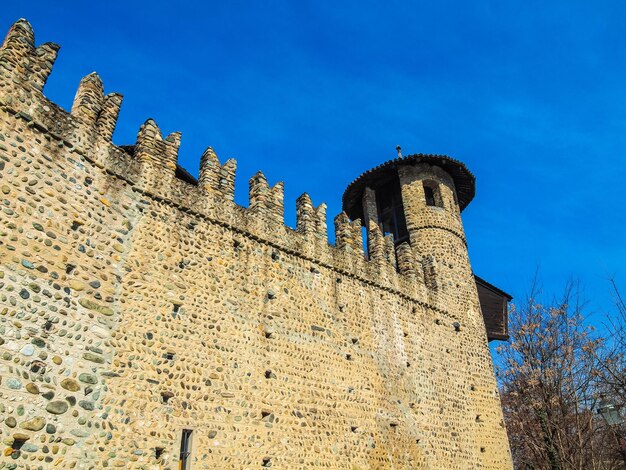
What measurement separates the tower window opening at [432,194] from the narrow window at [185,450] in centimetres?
1091

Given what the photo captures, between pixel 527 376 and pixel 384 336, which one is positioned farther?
pixel 527 376

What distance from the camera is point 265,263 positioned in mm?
9703

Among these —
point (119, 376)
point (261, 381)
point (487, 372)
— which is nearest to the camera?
point (119, 376)

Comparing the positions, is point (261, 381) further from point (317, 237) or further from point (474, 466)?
point (474, 466)

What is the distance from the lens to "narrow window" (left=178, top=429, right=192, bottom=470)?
7.09 metres

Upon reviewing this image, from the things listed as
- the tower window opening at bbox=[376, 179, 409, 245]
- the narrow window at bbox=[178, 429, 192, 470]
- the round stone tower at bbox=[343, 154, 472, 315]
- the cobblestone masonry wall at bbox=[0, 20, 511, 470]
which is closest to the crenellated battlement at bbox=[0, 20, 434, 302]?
the cobblestone masonry wall at bbox=[0, 20, 511, 470]

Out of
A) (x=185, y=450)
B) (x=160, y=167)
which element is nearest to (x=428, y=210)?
(x=160, y=167)

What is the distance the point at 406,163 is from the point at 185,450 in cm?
1160

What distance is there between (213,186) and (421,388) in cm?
670

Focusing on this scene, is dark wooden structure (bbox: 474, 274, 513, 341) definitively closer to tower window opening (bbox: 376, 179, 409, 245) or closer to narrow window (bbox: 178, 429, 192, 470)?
tower window opening (bbox: 376, 179, 409, 245)

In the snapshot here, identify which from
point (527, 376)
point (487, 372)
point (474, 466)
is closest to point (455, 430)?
point (474, 466)

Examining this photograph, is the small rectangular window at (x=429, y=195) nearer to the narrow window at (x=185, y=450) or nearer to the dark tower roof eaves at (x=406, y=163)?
the dark tower roof eaves at (x=406, y=163)

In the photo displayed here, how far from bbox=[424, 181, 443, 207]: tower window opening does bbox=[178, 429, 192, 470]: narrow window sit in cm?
1091

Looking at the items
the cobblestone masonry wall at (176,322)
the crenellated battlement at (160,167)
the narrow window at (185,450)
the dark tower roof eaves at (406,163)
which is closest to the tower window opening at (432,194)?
the dark tower roof eaves at (406,163)
